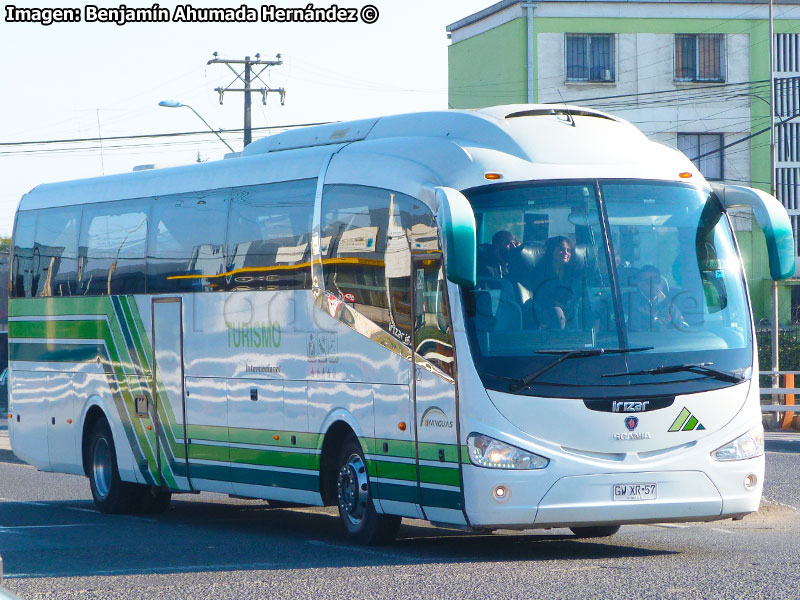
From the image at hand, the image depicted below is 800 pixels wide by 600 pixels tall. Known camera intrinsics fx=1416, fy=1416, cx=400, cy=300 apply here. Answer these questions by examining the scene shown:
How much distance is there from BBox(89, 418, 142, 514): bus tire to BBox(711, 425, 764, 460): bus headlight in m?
7.57

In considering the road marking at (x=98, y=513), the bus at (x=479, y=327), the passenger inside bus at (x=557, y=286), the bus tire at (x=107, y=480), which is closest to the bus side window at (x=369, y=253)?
the bus at (x=479, y=327)

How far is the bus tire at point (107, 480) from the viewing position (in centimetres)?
1562

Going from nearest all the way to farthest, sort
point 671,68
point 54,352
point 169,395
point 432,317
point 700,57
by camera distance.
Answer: point 432,317
point 169,395
point 54,352
point 671,68
point 700,57

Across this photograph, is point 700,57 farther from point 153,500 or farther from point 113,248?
point 153,500

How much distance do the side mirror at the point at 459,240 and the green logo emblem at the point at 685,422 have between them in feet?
5.94

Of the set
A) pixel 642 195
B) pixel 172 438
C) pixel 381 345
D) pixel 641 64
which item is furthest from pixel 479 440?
pixel 641 64

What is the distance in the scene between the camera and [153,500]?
52.0 ft

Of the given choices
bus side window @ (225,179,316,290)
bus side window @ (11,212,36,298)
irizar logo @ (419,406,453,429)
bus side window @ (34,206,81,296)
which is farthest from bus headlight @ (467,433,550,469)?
bus side window @ (11,212,36,298)

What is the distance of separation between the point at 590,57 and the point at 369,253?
1518 inches

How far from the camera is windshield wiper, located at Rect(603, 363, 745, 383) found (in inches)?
399

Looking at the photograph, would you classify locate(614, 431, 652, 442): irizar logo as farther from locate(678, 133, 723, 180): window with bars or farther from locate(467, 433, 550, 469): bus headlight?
locate(678, 133, 723, 180): window with bars

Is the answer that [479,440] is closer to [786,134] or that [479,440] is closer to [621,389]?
[621,389]

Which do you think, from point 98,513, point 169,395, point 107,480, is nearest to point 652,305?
point 169,395

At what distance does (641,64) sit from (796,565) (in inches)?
1592
